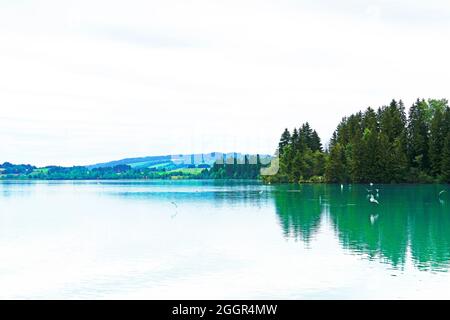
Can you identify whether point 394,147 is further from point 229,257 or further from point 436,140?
point 229,257

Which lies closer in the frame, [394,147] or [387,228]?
[387,228]

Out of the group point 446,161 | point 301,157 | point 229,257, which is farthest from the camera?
point 301,157

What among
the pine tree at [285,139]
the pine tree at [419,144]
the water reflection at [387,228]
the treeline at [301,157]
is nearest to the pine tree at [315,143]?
the treeline at [301,157]

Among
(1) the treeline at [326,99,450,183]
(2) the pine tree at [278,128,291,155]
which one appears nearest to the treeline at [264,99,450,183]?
(1) the treeline at [326,99,450,183]

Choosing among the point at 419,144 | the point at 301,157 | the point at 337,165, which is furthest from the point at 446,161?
the point at 301,157

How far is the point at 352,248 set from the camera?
35.8 m

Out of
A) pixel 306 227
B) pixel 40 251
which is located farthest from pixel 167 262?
pixel 306 227

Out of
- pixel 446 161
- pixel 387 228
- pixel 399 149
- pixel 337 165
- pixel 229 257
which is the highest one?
pixel 399 149

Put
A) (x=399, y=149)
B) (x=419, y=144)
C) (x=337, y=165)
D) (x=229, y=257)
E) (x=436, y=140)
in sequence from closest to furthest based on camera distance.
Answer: (x=229, y=257) < (x=436, y=140) < (x=399, y=149) < (x=419, y=144) < (x=337, y=165)

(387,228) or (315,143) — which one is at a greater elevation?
(315,143)

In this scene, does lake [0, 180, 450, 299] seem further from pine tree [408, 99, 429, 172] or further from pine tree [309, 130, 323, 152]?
pine tree [309, 130, 323, 152]

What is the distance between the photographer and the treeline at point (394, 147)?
138 m

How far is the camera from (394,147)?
14062cm
